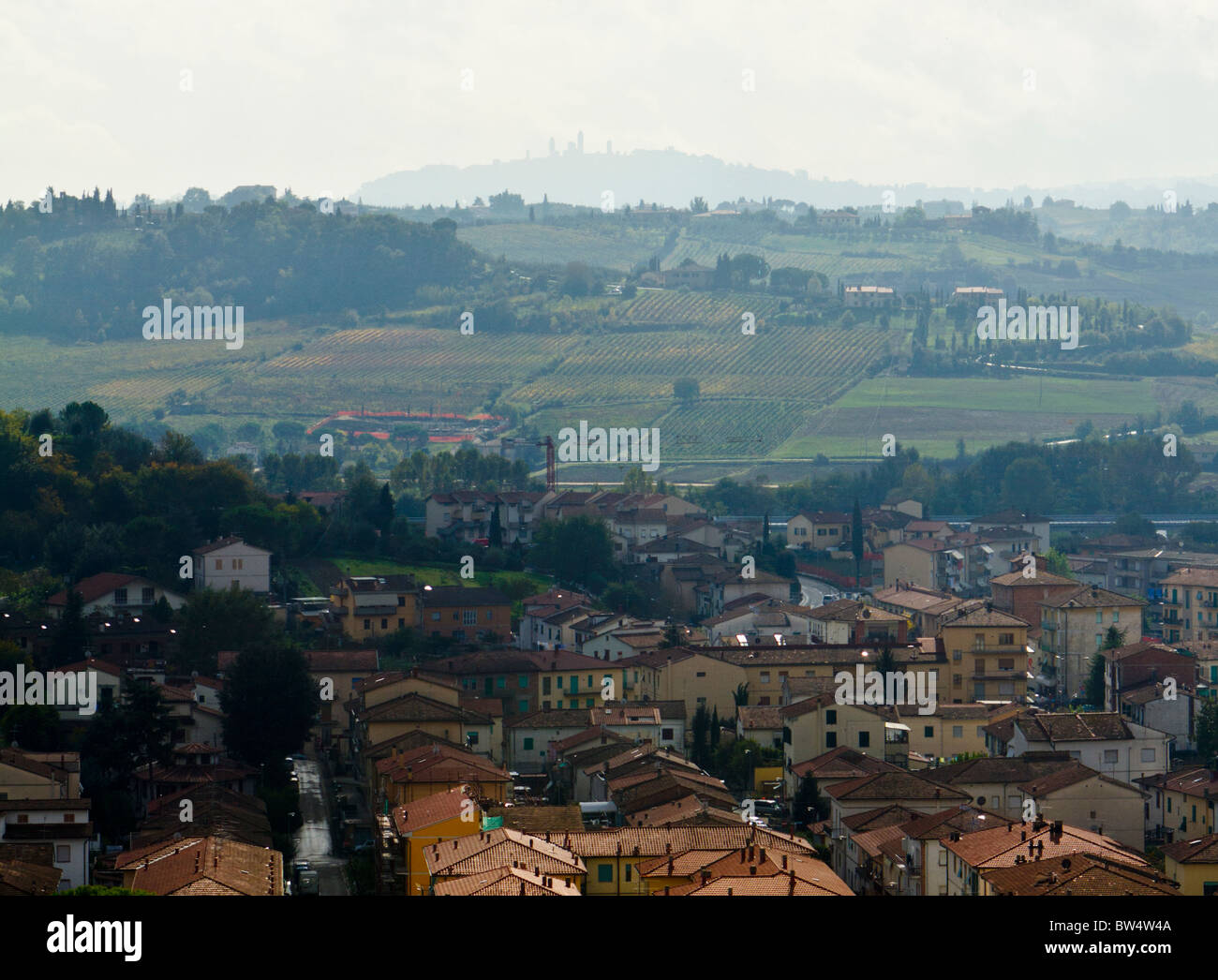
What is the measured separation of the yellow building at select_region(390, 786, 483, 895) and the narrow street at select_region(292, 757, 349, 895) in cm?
75

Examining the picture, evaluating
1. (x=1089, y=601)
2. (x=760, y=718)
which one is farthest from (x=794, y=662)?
(x=1089, y=601)

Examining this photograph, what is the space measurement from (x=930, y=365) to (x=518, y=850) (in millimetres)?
103151

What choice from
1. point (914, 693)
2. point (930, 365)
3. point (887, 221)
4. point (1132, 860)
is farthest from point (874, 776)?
point (887, 221)

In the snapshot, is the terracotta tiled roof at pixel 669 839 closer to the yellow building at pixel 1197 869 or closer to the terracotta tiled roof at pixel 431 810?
the terracotta tiled roof at pixel 431 810

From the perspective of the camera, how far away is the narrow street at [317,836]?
2152 cm

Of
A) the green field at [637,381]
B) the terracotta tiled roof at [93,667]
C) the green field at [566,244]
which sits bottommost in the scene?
the terracotta tiled roof at [93,667]

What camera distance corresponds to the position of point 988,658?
37125mm

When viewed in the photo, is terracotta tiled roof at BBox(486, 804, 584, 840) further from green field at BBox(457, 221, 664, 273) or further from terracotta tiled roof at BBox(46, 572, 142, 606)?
green field at BBox(457, 221, 664, 273)

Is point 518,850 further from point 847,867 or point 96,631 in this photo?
point 96,631

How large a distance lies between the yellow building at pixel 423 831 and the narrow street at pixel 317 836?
0.75m

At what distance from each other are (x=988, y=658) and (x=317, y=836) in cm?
1663

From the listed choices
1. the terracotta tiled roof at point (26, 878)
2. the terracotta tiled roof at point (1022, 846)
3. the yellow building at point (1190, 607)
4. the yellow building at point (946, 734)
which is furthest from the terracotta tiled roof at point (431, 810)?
the yellow building at point (1190, 607)

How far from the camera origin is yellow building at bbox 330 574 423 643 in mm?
38719

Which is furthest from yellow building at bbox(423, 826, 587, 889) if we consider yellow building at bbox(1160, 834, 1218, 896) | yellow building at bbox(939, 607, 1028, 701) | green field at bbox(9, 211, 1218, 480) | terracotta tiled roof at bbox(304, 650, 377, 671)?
green field at bbox(9, 211, 1218, 480)
